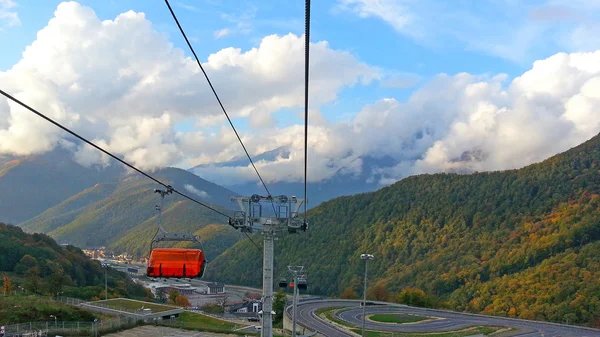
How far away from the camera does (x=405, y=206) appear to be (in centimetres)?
17738

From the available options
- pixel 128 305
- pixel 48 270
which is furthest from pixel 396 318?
pixel 48 270

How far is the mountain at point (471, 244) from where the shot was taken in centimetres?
10112

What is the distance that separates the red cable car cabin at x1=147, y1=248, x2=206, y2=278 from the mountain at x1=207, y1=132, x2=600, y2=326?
74672mm

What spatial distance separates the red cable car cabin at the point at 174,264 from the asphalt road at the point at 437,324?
134 feet

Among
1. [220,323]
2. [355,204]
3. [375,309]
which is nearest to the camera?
[220,323]

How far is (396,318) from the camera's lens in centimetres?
7556

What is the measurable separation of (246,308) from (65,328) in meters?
73.7

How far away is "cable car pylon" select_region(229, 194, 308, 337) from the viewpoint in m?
27.1

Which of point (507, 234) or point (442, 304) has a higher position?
point (507, 234)

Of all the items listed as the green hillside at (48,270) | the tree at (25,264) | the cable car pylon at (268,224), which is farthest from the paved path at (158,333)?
the tree at (25,264)

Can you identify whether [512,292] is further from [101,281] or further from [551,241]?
[101,281]

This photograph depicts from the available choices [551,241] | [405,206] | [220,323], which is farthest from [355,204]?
[220,323]

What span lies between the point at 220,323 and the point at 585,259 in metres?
77.2

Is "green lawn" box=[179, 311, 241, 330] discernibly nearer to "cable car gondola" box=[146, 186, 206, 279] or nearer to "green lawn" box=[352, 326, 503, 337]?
"green lawn" box=[352, 326, 503, 337]
